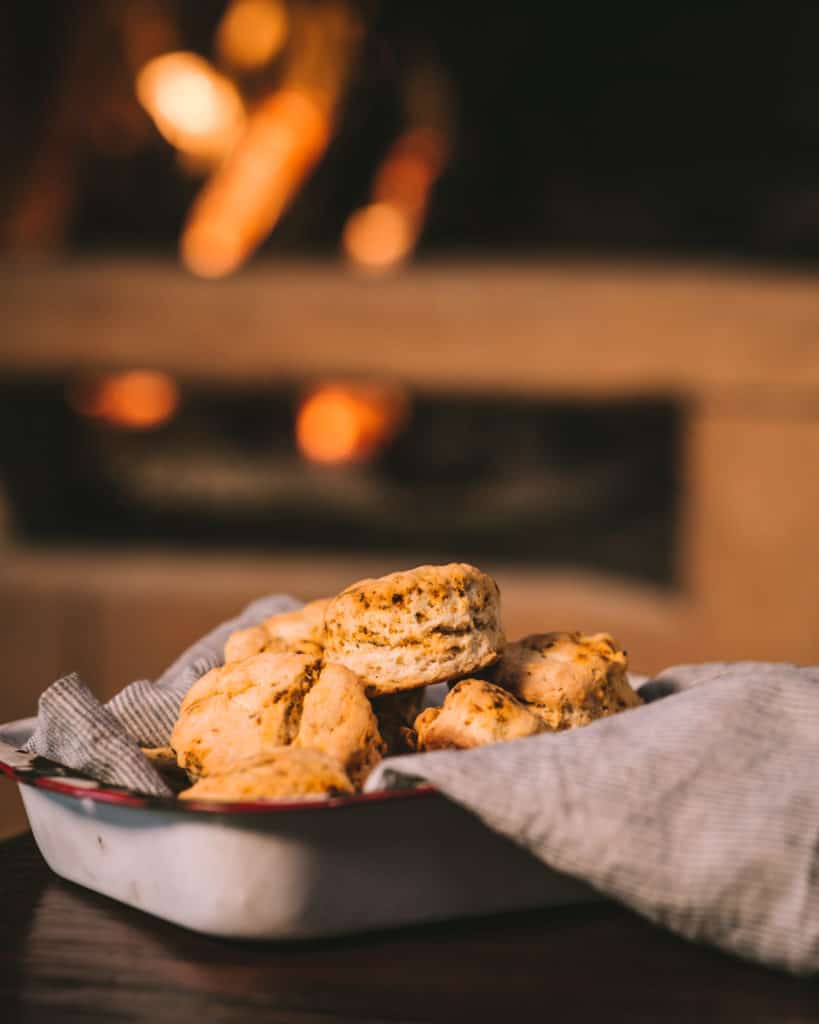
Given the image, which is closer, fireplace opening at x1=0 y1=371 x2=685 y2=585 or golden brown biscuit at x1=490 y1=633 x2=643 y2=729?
golden brown biscuit at x1=490 y1=633 x2=643 y2=729

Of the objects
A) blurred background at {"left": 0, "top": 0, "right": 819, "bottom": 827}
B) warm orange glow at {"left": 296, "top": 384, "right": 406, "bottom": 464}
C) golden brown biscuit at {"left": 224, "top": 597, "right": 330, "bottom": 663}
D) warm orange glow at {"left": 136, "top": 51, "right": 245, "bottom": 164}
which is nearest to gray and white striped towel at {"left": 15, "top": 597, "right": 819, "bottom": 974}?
golden brown biscuit at {"left": 224, "top": 597, "right": 330, "bottom": 663}

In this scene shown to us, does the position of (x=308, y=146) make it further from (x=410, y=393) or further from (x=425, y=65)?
(x=410, y=393)

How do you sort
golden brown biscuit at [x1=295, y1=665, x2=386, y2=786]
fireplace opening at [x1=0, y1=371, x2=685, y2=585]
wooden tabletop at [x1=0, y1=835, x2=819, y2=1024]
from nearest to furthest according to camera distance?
wooden tabletop at [x1=0, y1=835, x2=819, y2=1024], golden brown biscuit at [x1=295, y1=665, x2=386, y2=786], fireplace opening at [x1=0, y1=371, x2=685, y2=585]

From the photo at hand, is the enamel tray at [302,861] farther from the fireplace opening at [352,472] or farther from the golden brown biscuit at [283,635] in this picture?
the fireplace opening at [352,472]

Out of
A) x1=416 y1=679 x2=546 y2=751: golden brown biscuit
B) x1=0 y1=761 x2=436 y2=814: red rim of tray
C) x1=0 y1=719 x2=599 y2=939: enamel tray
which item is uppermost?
x1=416 y1=679 x2=546 y2=751: golden brown biscuit

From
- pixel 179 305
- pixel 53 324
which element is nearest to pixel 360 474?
pixel 179 305

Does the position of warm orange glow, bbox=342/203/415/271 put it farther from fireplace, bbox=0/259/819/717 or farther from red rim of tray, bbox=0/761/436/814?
red rim of tray, bbox=0/761/436/814

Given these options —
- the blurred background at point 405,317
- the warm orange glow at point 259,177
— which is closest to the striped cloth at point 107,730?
the blurred background at point 405,317
